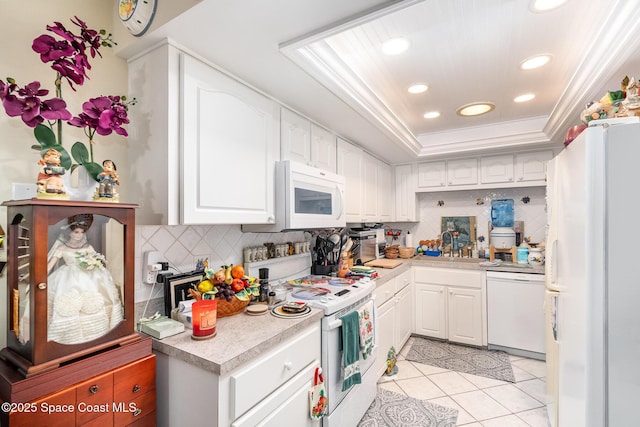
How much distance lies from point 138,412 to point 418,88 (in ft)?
8.47

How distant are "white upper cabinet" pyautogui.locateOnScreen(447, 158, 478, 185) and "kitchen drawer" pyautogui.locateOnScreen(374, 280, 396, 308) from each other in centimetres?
167

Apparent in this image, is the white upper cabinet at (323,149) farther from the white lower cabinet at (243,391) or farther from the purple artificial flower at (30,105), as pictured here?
the purple artificial flower at (30,105)

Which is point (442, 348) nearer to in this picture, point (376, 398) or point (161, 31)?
point (376, 398)

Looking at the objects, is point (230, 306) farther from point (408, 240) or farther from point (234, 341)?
point (408, 240)

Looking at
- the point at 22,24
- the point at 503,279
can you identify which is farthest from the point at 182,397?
the point at 503,279

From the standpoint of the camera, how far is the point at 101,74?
1.40 metres

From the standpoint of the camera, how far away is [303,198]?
1.99 meters

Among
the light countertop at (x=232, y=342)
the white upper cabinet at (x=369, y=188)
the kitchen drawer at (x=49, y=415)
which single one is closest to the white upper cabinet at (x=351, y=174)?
the white upper cabinet at (x=369, y=188)

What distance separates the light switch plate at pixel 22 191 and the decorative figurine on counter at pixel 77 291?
329 millimetres

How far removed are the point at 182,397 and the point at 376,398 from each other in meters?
1.66

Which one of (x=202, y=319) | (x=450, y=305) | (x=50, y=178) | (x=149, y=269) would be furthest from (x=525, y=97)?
(x=50, y=178)

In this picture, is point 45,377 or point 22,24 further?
point 22,24

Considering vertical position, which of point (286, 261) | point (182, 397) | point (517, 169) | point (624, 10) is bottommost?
point (182, 397)

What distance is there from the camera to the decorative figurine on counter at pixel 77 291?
3.16 feet
